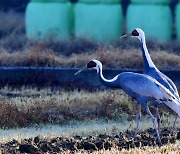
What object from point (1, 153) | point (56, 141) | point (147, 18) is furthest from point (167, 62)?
point (1, 153)

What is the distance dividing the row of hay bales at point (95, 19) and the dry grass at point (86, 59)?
2.70 m

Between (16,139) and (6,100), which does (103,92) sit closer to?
(6,100)

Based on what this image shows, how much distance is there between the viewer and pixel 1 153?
8094mm

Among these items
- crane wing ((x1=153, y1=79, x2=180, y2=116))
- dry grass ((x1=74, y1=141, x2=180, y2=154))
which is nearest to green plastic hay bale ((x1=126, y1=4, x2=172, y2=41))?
crane wing ((x1=153, y1=79, x2=180, y2=116))

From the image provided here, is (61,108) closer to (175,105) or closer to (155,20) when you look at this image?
(175,105)

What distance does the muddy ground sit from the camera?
8.42 meters

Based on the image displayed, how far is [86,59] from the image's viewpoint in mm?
14508

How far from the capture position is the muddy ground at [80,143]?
8.42 m

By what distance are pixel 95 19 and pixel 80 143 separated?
377 inches

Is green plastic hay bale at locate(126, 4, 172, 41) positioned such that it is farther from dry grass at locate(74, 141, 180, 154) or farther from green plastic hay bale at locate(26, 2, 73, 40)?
dry grass at locate(74, 141, 180, 154)

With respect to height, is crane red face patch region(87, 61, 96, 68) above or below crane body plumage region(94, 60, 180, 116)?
above

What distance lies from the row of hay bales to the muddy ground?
817cm

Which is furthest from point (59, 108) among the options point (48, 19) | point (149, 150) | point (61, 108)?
point (48, 19)

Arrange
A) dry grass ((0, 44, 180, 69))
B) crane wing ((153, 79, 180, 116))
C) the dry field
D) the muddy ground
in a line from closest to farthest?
the muddy ground, the dry field, crane wing ((153, 79, 180, 116)), dry grass ((0, 44, 180, 69))
